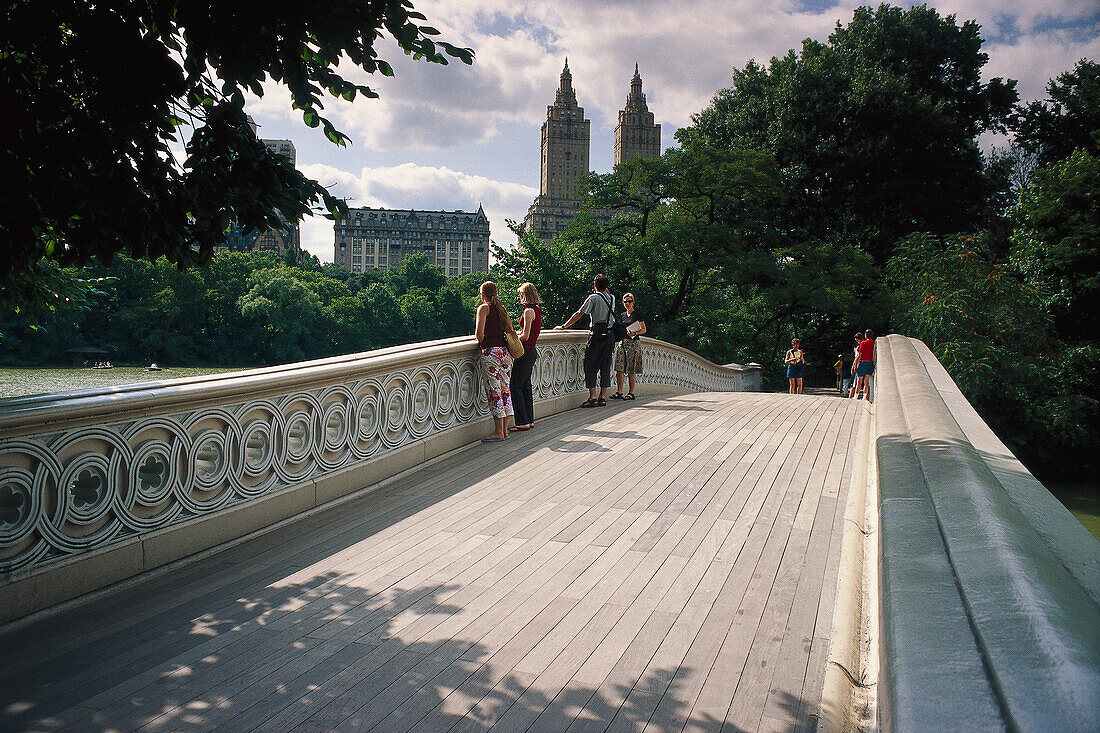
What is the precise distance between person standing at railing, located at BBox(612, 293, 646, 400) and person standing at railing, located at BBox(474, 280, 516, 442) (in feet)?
12.4

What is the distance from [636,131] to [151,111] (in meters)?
167

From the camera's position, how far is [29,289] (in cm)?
858

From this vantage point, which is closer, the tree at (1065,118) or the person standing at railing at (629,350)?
the person standing at railing at (629,350)

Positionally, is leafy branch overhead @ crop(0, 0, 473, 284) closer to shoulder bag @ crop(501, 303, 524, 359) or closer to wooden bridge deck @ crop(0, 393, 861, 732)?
wooden bridge deck @ crop(0, 393, 861, 732)

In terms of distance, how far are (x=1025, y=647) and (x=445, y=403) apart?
6.82 m

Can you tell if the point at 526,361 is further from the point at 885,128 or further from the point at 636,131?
the point at 636,131

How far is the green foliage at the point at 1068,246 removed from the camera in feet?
89.0

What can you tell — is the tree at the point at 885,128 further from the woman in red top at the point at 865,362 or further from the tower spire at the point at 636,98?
→ the tower spire at the point at 636,98

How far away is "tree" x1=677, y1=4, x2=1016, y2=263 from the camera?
100 ft

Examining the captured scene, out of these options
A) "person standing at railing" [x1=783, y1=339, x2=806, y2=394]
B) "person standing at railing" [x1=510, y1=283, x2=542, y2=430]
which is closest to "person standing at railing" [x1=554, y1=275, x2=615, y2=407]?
"person standing at railing" [x1=510, y1=283, x2=542, y2=430]

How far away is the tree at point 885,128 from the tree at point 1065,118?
3.85 feet

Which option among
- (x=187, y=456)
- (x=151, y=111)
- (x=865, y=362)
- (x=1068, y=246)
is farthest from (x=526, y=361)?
(x=1068, y=246)

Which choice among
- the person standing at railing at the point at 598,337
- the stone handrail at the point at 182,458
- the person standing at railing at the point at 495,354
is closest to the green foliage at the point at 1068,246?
the person standing at railing at the point at 598,337

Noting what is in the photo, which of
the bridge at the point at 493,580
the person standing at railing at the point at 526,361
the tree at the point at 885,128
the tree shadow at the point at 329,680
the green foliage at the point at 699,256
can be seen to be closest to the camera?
the bridge at the point at 493,580
